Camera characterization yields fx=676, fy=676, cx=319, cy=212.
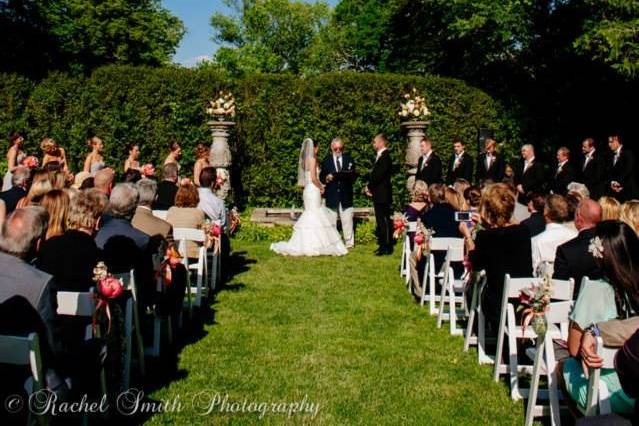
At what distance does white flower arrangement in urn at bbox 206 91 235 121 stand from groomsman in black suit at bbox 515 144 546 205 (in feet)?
21.2

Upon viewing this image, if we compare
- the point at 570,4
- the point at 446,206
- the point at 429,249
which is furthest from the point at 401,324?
the point at 570,4

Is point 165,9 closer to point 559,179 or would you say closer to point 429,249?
point 559,179

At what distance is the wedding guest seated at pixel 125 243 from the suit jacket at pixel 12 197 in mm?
2168

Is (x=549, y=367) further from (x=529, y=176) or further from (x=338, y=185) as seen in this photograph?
(x=529, y=176)

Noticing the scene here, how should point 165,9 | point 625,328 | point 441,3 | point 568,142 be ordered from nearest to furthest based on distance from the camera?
1. point 625,328
2. point 568,142
3. point 441,3
4. point 165,9

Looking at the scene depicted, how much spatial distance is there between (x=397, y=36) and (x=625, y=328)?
1001 inches

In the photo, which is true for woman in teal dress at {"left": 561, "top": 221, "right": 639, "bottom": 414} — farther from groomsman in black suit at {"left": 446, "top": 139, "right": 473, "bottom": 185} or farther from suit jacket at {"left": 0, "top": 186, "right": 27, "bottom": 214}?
groomsman in black suit at {"left": 446, "top": 139, "right": 473, "bottom": 185}

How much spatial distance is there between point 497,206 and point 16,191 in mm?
5389

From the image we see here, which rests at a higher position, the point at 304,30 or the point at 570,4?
the point at 304,30

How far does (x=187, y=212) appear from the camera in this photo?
26.6 feet

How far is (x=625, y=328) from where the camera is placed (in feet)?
11.2

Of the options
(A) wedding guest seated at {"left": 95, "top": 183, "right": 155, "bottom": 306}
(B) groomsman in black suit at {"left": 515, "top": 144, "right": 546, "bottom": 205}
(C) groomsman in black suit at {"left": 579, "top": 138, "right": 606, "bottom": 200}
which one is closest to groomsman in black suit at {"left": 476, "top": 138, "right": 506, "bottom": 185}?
(B) groomsman in black suit at {"left": 515, "top": 144, "right": 546, "bottom": 205}

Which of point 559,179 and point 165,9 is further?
point 165,9

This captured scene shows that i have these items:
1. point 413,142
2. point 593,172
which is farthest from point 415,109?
point 593,172
